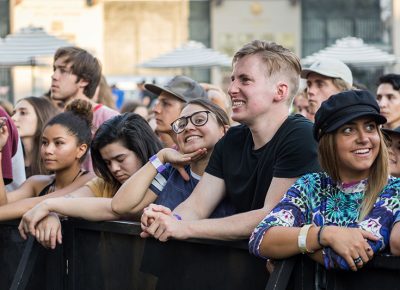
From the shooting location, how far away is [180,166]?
5.75 meters

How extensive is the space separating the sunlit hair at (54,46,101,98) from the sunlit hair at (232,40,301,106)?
384 cm

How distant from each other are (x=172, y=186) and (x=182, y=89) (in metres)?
2.15

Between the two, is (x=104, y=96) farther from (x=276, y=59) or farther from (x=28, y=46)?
(x=28, y=46)

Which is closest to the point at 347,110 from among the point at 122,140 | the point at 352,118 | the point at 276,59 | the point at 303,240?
the point at 352,118

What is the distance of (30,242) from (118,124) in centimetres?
107

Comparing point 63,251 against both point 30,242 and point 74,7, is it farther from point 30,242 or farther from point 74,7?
point 74,7

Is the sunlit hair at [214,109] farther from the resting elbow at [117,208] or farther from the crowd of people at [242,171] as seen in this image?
the resting elbow at [117,208]

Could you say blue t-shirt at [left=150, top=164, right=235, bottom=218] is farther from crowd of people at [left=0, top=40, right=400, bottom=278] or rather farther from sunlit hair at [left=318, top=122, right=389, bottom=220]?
sunlit hair at [left=318, top=122, right=389, bottom=220]

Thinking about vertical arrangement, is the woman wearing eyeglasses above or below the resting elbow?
above

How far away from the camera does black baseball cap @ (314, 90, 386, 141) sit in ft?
14.1

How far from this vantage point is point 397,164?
20.9 ft

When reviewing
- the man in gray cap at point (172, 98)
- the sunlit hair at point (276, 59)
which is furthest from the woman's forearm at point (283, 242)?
the man in gray cap at point (172, 98)

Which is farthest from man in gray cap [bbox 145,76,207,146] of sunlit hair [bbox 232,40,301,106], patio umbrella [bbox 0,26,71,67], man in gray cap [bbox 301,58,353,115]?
patio umbrella [bbox 0,26,71,67]

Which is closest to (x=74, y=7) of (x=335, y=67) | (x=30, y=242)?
(x=335, y=67)
